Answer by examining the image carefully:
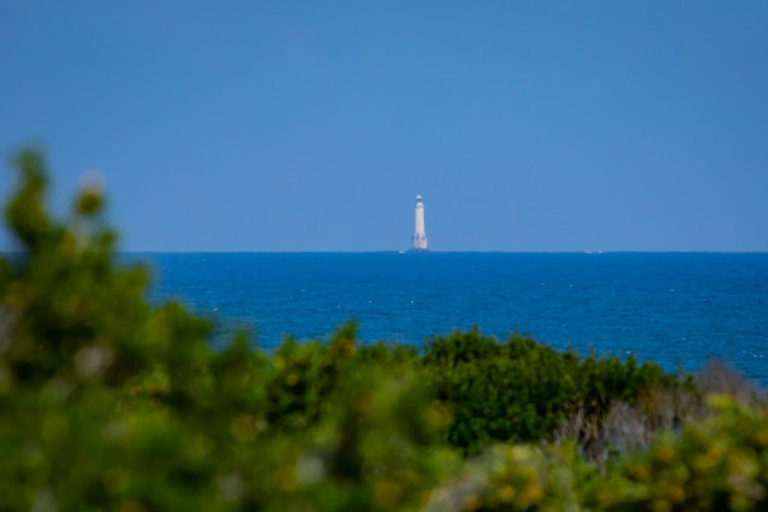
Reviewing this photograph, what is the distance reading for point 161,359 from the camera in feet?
15.1

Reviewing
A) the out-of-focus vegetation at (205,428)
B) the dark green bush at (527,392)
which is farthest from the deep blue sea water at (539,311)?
the out-of-focus vegetation at (205,428)

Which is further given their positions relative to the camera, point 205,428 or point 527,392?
point 527,392

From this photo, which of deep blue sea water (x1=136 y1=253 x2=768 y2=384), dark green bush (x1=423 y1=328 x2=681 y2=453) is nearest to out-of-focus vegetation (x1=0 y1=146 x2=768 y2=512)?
dark green bush (x1=423 y1=328 x2=681 y2=453)

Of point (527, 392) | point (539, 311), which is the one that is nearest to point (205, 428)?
point (527, 392)

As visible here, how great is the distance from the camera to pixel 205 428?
4043 mm


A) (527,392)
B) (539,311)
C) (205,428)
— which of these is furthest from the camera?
(539,311)

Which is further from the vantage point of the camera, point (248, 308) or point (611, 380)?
point (248, 308)

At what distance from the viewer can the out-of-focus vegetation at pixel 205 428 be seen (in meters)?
3.51

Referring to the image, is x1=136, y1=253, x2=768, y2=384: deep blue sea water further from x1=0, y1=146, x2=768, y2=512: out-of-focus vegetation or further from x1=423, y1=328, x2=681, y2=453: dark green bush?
x1=0, y1=146, x2=768, y2=512: out-of-focus vegetation

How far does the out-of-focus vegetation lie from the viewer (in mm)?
3512

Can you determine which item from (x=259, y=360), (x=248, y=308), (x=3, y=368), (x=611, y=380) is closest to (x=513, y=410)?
(x=611, y=380)

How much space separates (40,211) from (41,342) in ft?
2.01

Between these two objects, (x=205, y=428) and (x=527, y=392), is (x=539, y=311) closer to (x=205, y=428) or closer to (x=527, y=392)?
(x=527, y=392)

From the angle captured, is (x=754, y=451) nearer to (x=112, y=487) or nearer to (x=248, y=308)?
(x=112, y=487)
